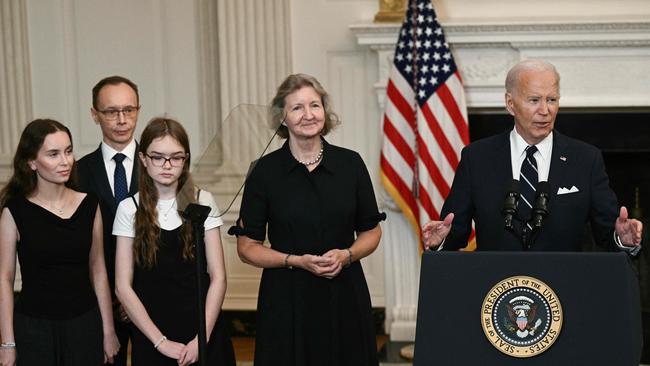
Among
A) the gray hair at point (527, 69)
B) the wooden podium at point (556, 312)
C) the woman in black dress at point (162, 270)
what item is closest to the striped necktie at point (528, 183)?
the gray hair at point (527, 69)

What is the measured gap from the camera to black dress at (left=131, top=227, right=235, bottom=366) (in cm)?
362

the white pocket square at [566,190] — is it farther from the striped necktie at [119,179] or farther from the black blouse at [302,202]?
the striped necktie at [119,179]

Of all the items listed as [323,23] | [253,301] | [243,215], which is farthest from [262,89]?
[243,215]

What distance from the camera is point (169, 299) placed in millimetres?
3633

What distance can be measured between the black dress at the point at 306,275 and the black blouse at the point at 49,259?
2.04 ft

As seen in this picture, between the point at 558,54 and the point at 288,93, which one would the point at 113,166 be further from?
the point at 558,54

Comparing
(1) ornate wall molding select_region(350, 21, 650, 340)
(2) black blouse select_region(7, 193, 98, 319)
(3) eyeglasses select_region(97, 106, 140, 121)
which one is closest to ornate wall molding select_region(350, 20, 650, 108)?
(1) ornate wall molding select_region(350, 21, 650, 340)

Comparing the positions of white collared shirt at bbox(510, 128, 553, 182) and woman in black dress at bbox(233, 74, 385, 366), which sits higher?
white collared shirt at bbox(510, 128, 553, 182)

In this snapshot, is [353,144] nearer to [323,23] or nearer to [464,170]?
[323,23]

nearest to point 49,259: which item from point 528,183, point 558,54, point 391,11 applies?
point 528,183

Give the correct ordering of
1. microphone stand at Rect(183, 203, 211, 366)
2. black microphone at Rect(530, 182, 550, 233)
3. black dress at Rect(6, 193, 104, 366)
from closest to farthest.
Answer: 1. black microphone at Rect(530, 182, 550, 233)
2. microphone stand at Rect(183, 203, 211, 366)
3. black dress at Rect(6, 193, 104, 366)

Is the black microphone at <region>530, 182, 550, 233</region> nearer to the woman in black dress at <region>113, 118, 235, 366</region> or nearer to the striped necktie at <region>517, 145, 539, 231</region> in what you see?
the striped necktie at <region>517, 145, 539, 231</region>

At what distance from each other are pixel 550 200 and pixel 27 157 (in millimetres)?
1927

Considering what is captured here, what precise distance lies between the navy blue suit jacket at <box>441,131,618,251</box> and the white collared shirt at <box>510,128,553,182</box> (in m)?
0.02
